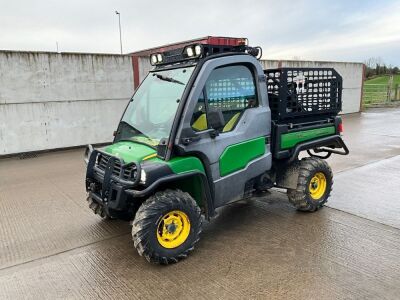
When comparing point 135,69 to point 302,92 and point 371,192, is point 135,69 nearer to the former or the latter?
point 302,92

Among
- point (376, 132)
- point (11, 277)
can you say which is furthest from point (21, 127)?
point (376, 132)

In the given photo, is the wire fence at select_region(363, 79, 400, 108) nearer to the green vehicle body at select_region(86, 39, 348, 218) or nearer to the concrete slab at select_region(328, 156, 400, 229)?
the concrete slab at select_region(328, 156, 400, 229)

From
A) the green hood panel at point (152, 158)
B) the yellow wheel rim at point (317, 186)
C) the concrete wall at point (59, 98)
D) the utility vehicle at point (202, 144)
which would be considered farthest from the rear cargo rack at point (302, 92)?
the concrete wall at point (59, 98)

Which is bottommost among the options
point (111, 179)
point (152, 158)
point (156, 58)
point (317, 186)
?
point (317, 186)

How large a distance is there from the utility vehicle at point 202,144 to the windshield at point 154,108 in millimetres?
15

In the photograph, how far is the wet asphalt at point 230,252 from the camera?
2.91 meters

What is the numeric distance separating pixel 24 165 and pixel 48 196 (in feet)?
10.4

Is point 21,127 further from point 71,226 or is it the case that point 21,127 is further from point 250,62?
point 250,62

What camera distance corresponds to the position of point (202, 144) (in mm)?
3396

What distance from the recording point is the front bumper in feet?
10.4

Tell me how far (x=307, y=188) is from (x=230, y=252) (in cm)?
149

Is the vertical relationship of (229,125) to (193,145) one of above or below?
above

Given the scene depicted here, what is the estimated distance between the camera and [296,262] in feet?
10.7

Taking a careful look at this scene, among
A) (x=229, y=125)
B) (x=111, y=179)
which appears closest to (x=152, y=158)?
(x=111, y=179)
